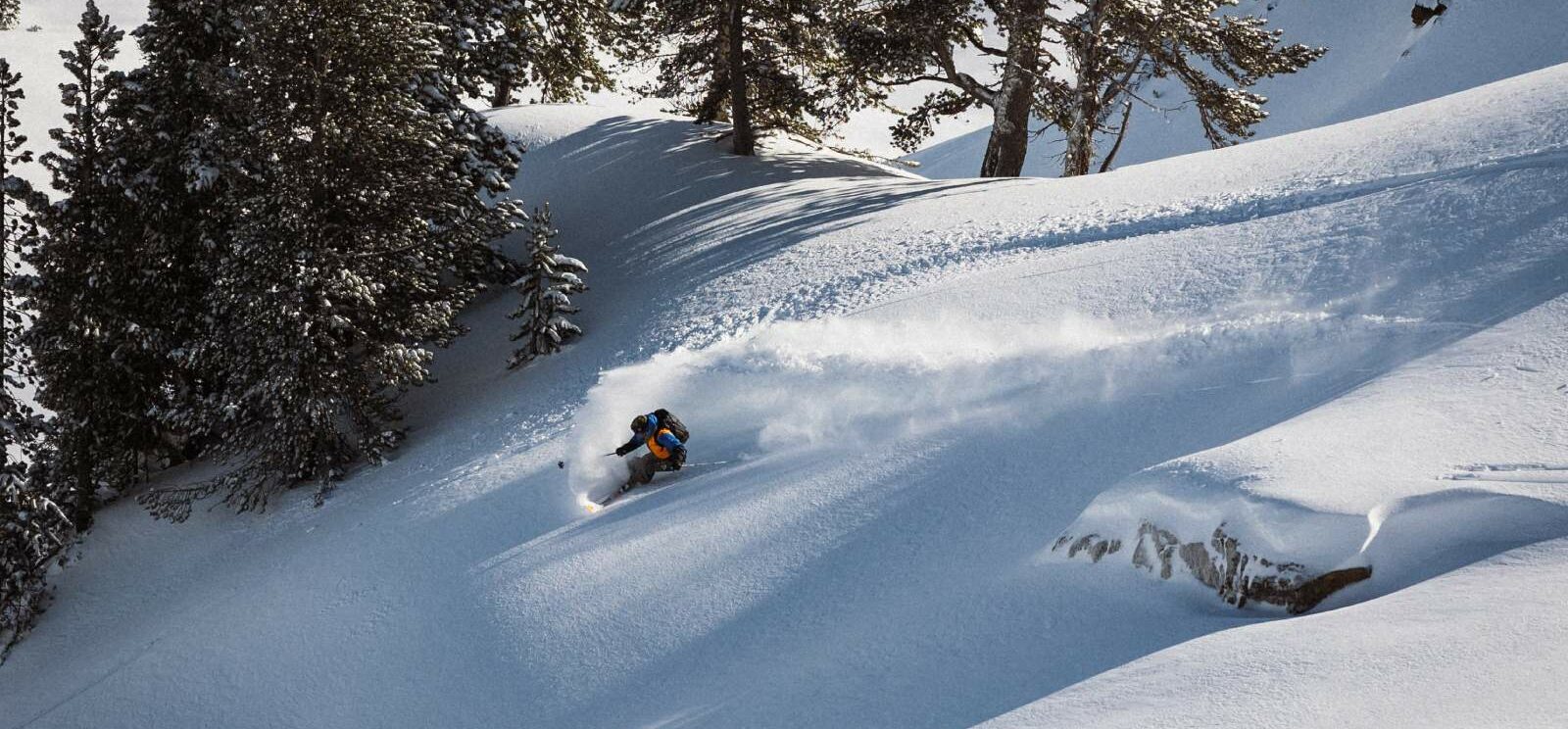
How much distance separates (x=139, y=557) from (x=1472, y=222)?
17.8 meters

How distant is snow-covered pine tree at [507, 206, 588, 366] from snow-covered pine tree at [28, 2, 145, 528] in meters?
5.92

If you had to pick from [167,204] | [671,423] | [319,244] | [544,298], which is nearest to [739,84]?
[544,298]

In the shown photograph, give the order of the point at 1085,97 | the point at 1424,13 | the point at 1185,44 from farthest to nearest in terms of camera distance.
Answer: the point at 1424,13
the point at 1085,97
the point at 1185,44

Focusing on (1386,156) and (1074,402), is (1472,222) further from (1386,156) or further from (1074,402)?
(1074,402)

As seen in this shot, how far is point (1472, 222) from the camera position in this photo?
10.8 meters

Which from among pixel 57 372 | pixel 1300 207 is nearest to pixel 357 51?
pixel 57 372

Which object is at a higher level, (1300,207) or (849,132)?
(849,132)

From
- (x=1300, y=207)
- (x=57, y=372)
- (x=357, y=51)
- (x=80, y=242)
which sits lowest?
(x=1300, y=207)

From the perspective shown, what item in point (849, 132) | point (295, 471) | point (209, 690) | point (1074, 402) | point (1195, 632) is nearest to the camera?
point (1195, 632)

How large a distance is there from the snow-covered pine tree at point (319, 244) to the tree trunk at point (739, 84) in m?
8.53

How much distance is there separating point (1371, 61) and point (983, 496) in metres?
31.9

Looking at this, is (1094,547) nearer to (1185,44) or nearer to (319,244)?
(319,244)

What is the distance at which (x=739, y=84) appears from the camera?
24.1 metres

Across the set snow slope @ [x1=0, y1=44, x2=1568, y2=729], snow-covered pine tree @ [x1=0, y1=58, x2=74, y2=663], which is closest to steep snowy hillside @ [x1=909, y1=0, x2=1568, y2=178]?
snow slope @ [x1=0, y1=44, x2=1568, y2=729]
